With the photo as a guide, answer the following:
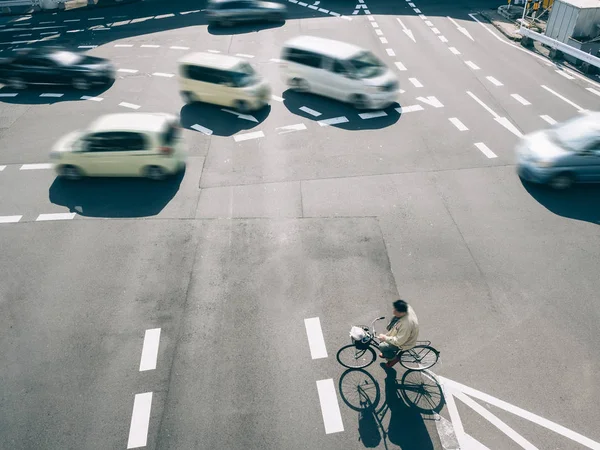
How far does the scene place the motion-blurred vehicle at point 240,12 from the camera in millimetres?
25984

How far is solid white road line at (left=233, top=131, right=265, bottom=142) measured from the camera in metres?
15.7

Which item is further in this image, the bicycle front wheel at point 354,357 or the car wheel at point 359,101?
the car wheel at point 359,101

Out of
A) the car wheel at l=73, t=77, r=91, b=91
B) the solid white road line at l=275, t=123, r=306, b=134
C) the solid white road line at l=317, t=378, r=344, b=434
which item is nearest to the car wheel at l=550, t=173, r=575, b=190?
the solid white road line at l=275, t=123, r=306, b=134

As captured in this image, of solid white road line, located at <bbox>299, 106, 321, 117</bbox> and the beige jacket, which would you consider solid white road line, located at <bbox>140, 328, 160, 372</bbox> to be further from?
solid white road line, located at <bbox>299, 106, 321, 117</bbox>

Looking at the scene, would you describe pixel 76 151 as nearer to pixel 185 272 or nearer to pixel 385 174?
pixel 185 272

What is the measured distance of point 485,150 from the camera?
14.5 m

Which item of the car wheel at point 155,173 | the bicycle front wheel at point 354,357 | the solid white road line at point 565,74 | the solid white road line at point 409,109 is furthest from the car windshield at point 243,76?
the solid white road line at point 565,74

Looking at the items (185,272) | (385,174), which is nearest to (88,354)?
(185,272)

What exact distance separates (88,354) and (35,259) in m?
3.81

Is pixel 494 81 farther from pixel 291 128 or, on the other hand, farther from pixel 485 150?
pixel 291 128

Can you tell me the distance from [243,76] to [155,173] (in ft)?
18.1

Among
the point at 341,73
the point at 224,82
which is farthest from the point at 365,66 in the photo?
the point at 224,82

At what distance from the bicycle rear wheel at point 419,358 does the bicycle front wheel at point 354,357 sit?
62cm

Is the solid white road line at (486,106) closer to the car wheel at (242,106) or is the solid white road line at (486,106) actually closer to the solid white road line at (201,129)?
the car wheel at (242,106)
